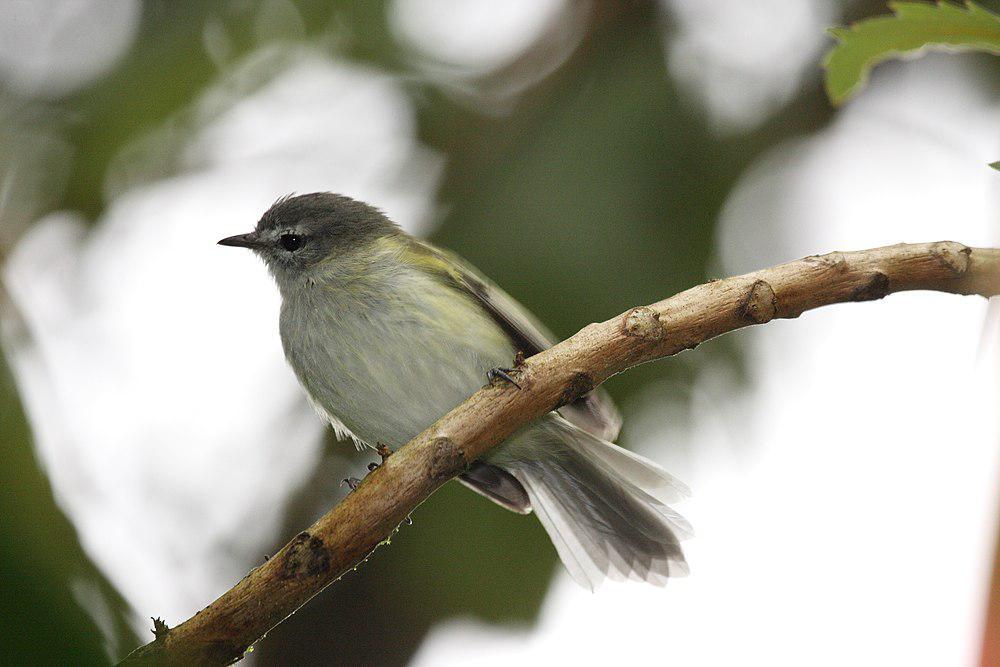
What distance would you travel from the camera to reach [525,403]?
2.08 metres

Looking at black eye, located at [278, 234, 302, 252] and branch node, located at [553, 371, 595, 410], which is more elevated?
black eye, located at [278, 234, 302, 252]

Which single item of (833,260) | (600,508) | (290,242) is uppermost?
(290,242)

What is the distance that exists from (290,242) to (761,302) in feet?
9.39

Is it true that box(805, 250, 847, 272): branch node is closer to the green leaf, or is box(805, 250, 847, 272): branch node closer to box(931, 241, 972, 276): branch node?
box(931, 241, 972, 276): branch node

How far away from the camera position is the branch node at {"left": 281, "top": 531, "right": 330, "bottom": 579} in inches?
76.8

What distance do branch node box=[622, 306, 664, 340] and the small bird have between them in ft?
4.20

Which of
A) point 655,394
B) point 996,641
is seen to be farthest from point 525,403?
point 655,394

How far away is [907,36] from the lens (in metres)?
1.47

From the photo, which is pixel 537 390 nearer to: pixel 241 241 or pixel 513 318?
pixel 513 318

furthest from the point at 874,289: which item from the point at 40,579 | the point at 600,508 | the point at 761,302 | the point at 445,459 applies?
the point at 600,508

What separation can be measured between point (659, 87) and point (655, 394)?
123 cm

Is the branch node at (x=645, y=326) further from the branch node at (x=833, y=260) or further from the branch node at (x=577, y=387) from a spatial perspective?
the branch node at (x=833, y=260)

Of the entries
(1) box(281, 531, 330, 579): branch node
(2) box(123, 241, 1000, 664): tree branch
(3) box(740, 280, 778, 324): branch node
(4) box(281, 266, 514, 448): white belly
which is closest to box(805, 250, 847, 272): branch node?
(2) box(123, 241, 1000, 664): tree branch

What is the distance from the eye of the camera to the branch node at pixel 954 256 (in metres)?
1.80
